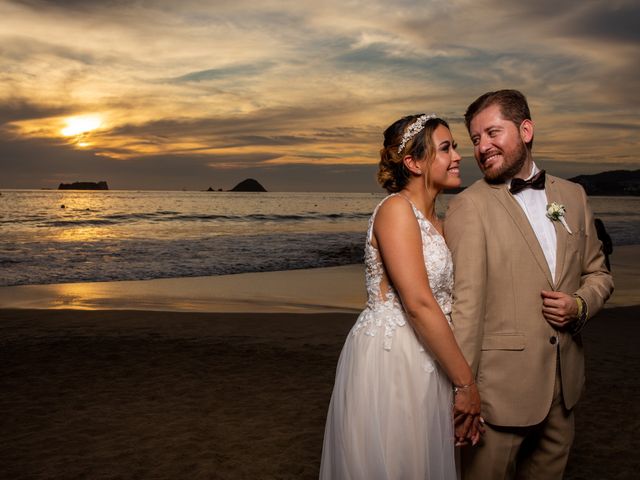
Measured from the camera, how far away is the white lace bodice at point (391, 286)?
2850mm

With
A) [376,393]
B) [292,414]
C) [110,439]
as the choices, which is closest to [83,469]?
[110,439]

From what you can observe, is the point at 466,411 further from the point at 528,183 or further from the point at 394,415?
the point at 528,183

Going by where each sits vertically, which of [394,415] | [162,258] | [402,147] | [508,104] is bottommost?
[162,258]

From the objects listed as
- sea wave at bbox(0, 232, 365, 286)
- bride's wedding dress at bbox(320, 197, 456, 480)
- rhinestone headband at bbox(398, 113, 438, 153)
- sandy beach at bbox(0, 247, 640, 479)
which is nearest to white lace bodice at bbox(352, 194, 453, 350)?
bride's wedding dress at bbox(320, 197, 456, 480)

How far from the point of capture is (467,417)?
109 inches

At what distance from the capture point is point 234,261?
21859mm

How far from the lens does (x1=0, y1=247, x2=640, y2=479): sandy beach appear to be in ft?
17.1

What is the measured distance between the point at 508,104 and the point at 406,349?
1.20 meters

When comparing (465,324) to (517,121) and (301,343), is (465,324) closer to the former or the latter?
(517,121)

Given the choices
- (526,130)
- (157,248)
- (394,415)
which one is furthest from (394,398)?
(157,248)

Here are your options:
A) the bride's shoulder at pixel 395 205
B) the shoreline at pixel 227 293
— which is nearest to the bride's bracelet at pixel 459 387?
the bride's shoulder at pixel 395 205

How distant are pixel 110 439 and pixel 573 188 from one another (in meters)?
4.43

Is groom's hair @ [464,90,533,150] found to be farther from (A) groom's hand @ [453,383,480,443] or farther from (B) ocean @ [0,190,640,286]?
(B) ocean @ [0,190,640,286]

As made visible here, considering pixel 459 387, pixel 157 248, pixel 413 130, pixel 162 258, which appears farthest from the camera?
pixel 157 248
